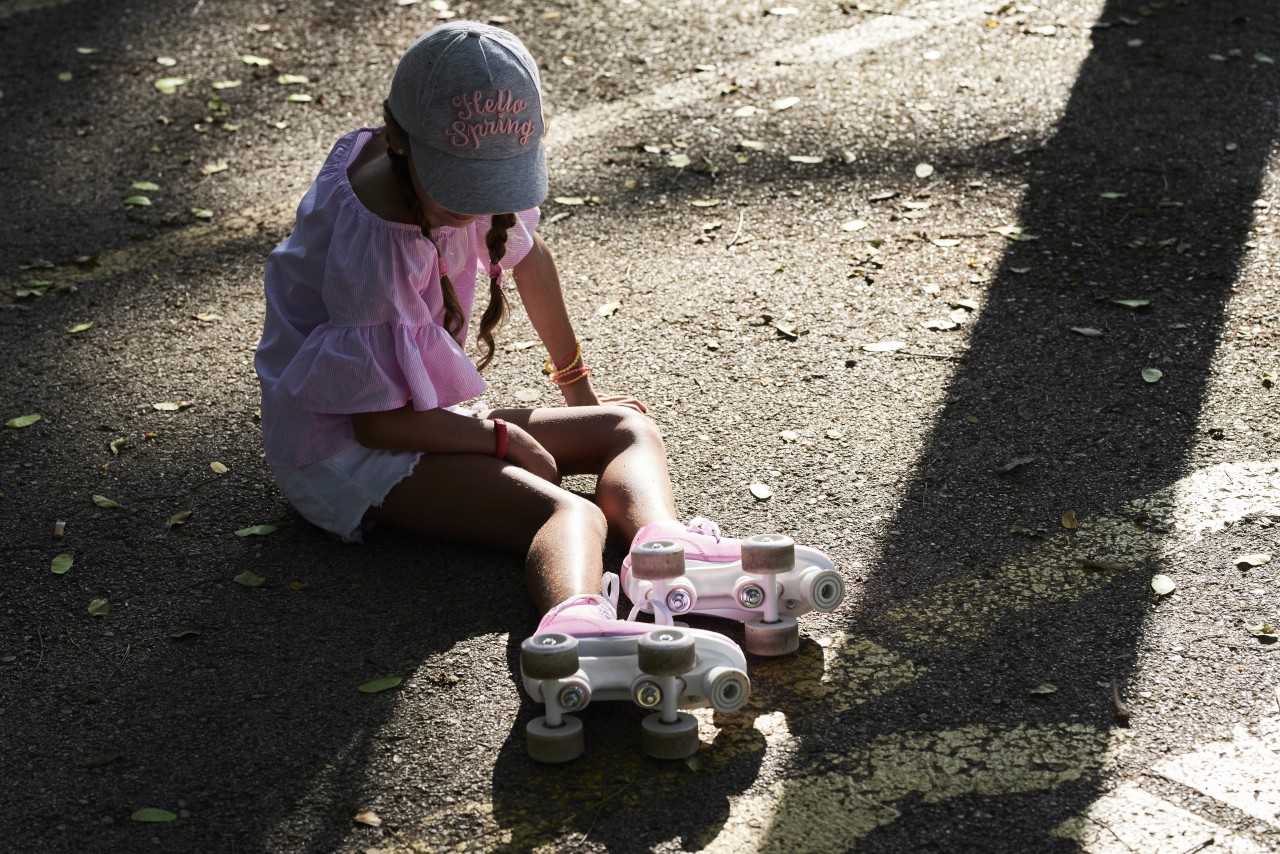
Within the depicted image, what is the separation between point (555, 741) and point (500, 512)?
2.46 feet

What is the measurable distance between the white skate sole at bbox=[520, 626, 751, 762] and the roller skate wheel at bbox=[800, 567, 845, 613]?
0.88 feet

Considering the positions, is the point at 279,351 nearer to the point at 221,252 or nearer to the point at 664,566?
the point at 664,566

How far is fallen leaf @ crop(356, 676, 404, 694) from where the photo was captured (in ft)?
9.35

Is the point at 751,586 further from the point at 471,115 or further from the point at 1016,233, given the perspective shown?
the point at 1016,233

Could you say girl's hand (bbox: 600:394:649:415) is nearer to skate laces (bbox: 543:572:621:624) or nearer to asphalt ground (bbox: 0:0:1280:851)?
asphalt ground (bbox: 0:0:1280:851)

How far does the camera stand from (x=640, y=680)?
2559 mm

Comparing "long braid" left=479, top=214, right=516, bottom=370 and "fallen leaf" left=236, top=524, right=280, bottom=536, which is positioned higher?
"long braid" left=479, top=214, right=516, bottom=370

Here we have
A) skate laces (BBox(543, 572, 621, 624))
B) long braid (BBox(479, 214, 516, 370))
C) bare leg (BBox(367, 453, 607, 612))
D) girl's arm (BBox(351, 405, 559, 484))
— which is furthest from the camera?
long braid (BBox(479, 214, 516, 370))

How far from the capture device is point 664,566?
9.24 feet

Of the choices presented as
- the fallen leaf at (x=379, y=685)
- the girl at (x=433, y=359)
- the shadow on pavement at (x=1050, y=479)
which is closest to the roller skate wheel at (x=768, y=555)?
the girl at (x=433, y=359)

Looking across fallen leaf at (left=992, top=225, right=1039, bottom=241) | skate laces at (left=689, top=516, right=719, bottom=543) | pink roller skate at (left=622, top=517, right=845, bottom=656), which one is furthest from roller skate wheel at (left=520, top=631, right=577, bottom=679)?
fallen leaf at (left=992, top=225, right=1039, bottom=241)

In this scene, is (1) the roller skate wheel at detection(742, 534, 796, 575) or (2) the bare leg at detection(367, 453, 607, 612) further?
(2) the bare leg at detection(367, 453, 607, 612)

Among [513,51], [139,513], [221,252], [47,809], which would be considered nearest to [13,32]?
[221,252]

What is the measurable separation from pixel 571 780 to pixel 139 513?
1612 millimetres
